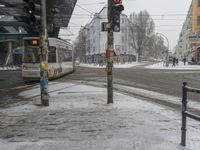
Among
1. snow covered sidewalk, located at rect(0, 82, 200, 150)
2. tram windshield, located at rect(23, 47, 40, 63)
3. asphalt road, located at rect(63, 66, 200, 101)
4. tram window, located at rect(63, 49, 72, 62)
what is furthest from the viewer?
tram window, located at rect(63, 49, 72, 62)

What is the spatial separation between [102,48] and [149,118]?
275ft

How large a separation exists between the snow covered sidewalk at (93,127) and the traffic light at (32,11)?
299 cm

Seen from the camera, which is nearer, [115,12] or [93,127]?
[93,127]

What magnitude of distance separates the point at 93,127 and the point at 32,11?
5238 mm

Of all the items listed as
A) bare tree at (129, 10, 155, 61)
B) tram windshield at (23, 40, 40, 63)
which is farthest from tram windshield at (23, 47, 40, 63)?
bare tree at (129, 10, 155, 61)

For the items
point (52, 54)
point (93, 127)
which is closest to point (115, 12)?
point (93, 127)

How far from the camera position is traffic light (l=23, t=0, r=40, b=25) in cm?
1059

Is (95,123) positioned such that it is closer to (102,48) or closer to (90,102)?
(90,102)

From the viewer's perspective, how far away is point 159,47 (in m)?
135

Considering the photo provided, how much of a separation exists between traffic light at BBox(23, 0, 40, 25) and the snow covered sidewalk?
9.83 feet

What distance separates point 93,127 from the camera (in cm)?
744

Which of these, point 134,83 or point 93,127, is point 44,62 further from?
point 134,83

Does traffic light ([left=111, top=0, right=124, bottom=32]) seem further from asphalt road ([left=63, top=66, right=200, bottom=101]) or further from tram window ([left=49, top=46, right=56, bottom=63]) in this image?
tram window ([left=49, top=46, right=56, bottom=63])

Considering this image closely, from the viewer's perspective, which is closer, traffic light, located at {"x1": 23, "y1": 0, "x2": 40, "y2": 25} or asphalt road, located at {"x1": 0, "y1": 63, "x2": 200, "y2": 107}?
traffic light, located at {"x1": 23, "y1": 0, "x2": 40, "y2": 25}
